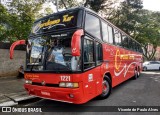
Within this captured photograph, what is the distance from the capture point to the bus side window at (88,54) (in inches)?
223

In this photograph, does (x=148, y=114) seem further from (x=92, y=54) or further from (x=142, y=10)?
(x=142, y=10)

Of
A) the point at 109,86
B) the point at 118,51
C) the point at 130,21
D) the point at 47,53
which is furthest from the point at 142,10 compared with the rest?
the point at 47,53

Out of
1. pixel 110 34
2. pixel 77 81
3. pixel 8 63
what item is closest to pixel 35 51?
pixel 77 81

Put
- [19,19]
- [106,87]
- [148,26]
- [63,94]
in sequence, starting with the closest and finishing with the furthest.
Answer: [63,94], [106,87], [19,19], [148,26]

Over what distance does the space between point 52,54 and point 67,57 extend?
0.57 m

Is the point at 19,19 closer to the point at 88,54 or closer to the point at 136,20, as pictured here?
the point at 88,54

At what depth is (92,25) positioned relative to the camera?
21.1ft

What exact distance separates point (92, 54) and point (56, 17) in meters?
1.78

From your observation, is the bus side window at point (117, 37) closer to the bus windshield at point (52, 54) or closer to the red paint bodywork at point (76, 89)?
the red paint bodywork at point (76, 89)

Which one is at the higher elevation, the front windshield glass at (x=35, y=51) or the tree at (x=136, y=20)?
the tree at (x=136, y=20)

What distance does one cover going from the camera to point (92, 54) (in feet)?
20.0

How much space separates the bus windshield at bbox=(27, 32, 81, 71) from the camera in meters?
5.36

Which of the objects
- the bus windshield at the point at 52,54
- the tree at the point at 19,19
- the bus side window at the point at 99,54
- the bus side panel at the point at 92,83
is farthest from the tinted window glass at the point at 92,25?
the tree at the point at 19,19

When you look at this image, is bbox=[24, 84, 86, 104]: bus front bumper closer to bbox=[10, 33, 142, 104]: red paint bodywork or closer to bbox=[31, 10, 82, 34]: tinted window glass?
bbox=[10, 33, 142, 104]: red paint bodywork
